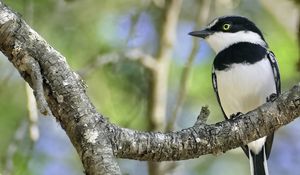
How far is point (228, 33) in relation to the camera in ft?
13.8

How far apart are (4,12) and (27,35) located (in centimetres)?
12

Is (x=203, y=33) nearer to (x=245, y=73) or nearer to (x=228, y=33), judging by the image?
(x=228, y=33)

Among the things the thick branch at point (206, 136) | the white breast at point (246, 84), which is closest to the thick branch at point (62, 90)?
the thick branch at point (206, 136)

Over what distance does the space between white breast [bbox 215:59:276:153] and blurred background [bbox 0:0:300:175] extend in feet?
1.07

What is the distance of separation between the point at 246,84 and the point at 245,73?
0.07m

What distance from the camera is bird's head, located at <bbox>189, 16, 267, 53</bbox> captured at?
13.7 ft

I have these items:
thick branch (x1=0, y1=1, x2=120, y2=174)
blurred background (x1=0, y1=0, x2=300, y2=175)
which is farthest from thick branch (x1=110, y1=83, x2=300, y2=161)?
blurred background (x1=0, y1=0, x2=300, y2=175)

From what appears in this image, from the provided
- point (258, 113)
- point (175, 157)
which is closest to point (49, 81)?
point (175, 157)

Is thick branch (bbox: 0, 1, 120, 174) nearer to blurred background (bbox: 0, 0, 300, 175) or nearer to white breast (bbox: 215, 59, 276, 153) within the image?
blurred background (bbox: 0, 0, 300, 175)

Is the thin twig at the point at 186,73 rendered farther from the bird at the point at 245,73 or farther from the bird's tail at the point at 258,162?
the bird's tail at the point at 258,162

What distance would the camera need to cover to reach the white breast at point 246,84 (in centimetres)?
383

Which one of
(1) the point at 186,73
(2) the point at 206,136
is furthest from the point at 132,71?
(2) the point at 206,136

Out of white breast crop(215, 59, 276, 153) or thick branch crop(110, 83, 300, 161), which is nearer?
thick branch crop(110, 83, 300, 161)

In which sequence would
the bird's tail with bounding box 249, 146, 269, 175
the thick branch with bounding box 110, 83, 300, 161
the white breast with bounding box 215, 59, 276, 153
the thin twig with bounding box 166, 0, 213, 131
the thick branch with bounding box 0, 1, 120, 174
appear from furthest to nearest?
the thin twig with bounding box 166, 0, 213, 131 → the bird's tail with bounding box 249, 146, 269, 175 → the white breast with bounding box 215, 59, 276, 153 → the thick branch with bounding box 110, 83, 300, 161 → the thick branch with bounding box 0, 1, 120, 174
